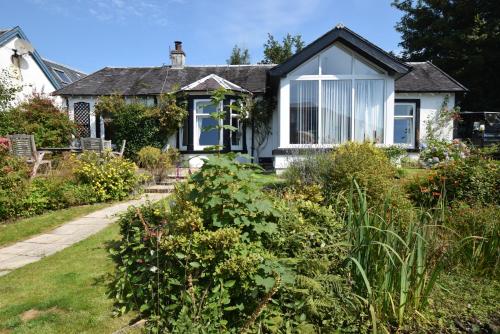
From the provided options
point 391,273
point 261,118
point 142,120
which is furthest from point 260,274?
point 142,120

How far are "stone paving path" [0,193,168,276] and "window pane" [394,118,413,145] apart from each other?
1233 centimetres

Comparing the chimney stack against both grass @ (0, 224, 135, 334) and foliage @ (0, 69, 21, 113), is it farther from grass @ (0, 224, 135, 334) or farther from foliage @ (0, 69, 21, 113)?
grass @ (0, 224, 135, 334)

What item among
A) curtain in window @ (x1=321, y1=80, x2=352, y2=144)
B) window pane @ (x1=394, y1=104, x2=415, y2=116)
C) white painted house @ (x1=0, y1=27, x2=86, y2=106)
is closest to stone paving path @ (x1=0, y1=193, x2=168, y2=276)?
curtain in window @ (x1=321, y1=80, x2=352, y2=144)

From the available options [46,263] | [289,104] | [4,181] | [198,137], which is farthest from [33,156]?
[289,104]

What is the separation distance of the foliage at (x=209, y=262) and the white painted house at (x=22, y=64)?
18.7 metres

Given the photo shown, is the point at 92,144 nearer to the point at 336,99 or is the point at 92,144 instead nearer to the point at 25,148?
the point at 25,148

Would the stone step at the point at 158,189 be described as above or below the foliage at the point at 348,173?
below

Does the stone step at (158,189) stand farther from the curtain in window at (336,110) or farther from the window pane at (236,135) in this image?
the curtain in window at (336,110)

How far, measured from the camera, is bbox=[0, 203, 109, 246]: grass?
6.40m

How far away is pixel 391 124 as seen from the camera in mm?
12039

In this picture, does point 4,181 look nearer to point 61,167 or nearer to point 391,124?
point 61,167

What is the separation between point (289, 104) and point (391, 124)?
3467mm

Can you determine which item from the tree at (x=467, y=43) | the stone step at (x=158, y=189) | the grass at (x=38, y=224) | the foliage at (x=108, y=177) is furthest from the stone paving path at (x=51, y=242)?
the tree at (x=467, y=43)

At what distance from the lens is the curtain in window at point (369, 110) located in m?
12.0
